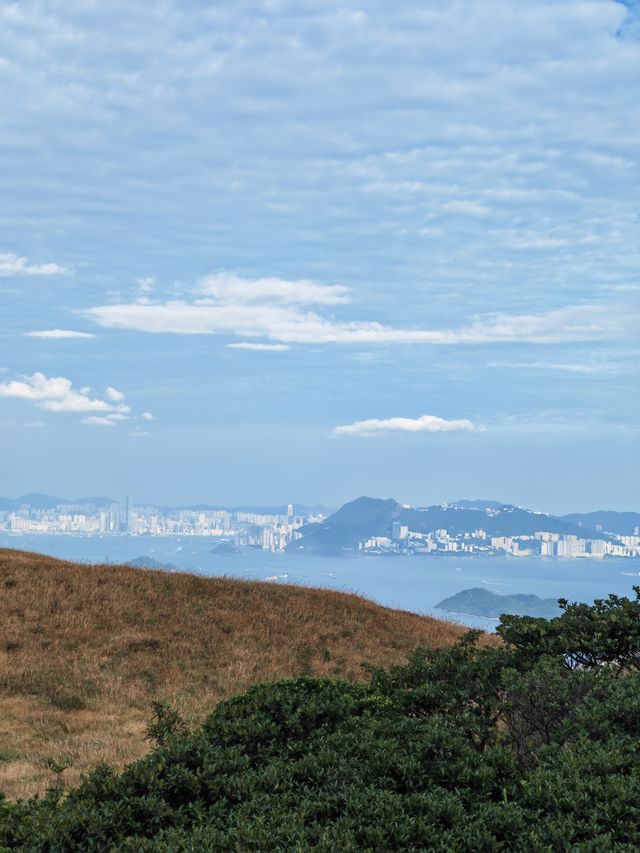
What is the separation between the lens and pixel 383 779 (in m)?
6.59

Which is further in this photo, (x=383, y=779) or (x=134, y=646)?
(x=134, y=646)

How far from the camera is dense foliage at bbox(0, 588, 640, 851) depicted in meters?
5.67

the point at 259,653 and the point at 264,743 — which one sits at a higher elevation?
the point at 264,743

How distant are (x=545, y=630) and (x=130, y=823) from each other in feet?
23.6

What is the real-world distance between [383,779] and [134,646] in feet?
50.8

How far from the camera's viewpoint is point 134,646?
20.8m

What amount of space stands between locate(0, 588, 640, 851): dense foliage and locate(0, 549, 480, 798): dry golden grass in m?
5.80

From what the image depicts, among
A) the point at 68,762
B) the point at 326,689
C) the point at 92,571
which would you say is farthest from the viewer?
the point at 92,571

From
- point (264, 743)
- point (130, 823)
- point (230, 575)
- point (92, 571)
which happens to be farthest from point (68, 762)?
point (230, 575)

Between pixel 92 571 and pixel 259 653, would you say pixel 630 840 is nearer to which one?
pixel 259 653

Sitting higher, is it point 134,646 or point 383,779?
point 383,779

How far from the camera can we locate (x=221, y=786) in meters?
6.81

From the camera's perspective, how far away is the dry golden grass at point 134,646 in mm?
15281

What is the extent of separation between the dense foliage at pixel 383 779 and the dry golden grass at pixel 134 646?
580cm
